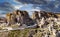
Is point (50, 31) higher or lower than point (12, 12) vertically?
lower

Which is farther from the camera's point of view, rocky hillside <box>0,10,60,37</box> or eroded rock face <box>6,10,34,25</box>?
eroded rock face <box>6,10,34,25</box>

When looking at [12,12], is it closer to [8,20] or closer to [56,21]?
[8,20]

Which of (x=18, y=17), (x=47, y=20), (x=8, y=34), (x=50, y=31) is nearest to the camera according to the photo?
(x=50, y=31)

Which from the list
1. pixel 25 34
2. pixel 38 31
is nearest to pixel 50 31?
pixel 38 31

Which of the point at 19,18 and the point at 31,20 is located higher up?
the point at 19,18

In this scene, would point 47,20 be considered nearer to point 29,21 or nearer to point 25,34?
point 29,21

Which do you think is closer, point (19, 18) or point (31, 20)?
point (31, 20)

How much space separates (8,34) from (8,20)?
2.51 meters

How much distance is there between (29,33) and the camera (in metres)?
13.8

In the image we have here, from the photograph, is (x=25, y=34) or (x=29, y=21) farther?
(x=29, y=21)

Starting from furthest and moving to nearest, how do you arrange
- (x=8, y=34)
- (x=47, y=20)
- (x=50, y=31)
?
(x=47, y=20), (x=8, y=34), (x=50, y=31)

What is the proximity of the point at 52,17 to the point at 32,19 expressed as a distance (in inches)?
71.2

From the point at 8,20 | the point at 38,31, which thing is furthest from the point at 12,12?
the point at 38,31

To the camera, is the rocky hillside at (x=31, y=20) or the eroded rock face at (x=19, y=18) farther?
the eroded rock face at (x=19, y=18)
